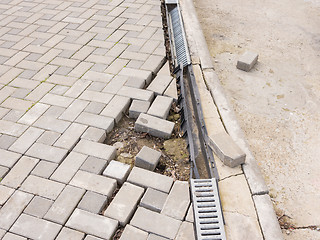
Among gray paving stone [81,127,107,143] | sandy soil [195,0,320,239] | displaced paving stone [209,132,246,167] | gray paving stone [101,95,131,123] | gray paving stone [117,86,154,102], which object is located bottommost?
sandy soil [195,0,320,239]

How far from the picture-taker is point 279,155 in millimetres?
3572

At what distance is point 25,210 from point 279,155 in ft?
8.68

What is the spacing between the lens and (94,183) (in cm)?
309

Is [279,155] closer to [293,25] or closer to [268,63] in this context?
[268,63]

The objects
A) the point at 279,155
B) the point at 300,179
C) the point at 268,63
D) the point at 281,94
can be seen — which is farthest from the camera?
the point at 268,63

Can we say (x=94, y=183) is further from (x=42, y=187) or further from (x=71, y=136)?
(x=71, y=136)

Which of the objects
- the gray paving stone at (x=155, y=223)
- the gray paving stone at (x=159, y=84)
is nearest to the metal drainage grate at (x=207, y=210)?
the gray paving stone at (x=155, y=223)

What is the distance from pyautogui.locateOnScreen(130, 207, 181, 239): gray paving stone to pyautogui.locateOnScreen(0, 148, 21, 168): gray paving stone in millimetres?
1435

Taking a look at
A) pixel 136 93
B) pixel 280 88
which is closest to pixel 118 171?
pixel 136 93

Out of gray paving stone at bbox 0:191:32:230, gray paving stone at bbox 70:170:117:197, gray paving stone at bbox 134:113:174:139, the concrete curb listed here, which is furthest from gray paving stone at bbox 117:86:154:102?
gray paving stone at bbox 0:191:32:230

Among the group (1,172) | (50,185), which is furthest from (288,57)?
(1,172)

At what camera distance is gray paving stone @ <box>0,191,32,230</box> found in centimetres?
279

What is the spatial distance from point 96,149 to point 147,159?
1.92ft

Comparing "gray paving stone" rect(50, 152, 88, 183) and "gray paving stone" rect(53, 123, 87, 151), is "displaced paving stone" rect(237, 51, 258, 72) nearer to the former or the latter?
"gray paving stone" rect(53, 123, 87, 151)
